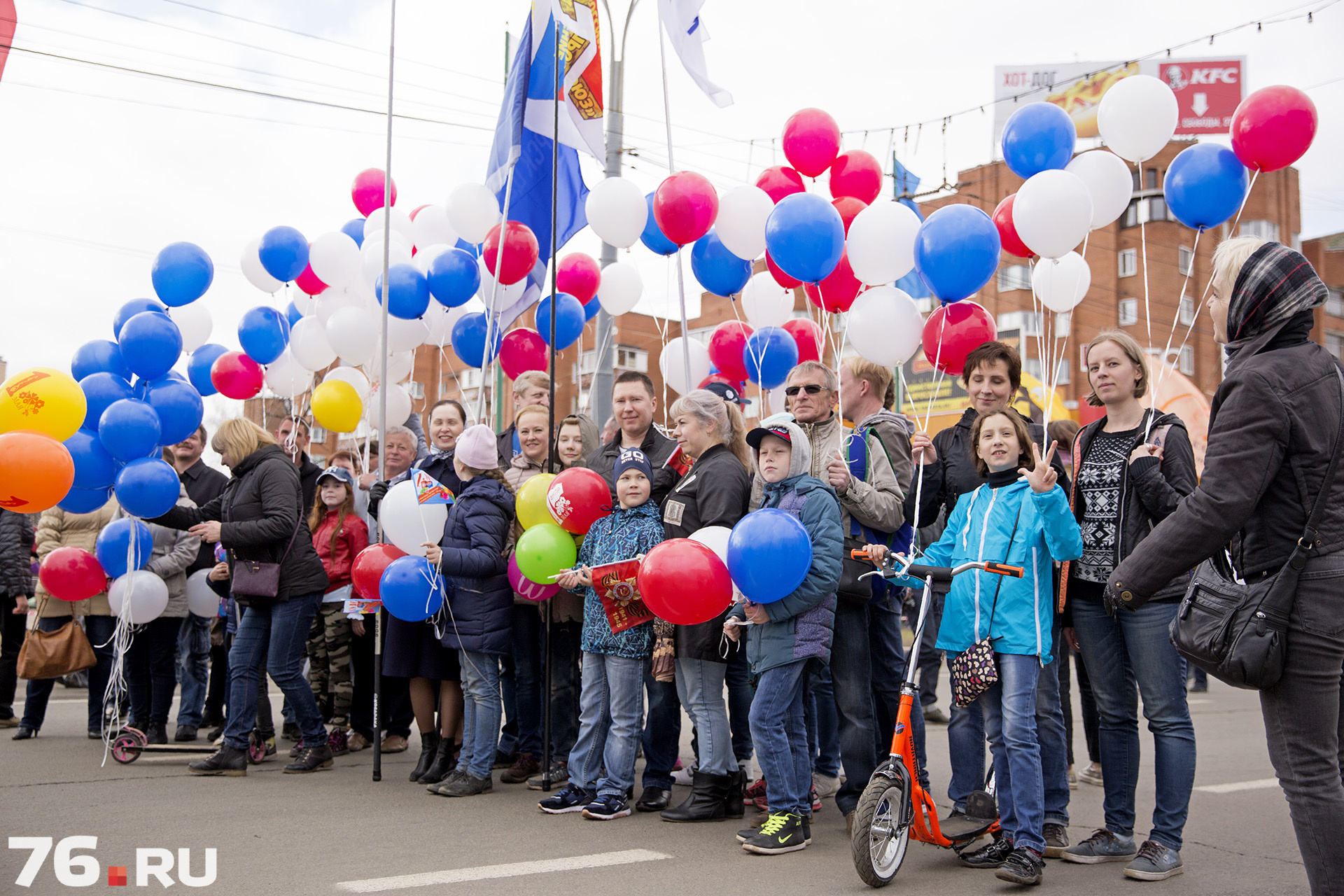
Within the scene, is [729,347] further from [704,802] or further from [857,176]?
[704,802]

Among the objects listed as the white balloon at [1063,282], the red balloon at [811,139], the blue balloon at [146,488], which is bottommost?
the blue balloon at [146,488]

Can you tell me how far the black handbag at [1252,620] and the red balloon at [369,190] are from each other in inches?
Answer: 276

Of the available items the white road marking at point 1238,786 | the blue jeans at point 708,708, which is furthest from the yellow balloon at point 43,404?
the white road marking at point 1238,786

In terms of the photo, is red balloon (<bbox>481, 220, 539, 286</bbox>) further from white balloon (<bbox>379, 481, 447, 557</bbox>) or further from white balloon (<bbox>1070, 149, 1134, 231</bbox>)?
white balloon (<bbox>1070, 149, 1134, 231</bbox>)

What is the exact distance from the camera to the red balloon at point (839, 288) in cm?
650

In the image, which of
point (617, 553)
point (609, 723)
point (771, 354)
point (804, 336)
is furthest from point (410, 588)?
point (804, 336)

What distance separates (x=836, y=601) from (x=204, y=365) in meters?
5.96

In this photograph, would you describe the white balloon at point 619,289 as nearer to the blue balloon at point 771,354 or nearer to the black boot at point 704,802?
the blue balloon at point 771,354

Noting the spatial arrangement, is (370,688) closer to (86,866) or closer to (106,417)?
(106,417)

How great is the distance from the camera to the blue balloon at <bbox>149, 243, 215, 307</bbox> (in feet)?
24.1

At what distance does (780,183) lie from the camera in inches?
288

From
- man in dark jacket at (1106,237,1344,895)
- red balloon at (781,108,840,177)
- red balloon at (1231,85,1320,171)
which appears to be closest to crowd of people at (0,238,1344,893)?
man in dark jacket at (1106,237,1344,895)

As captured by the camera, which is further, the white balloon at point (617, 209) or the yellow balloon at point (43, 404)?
the white balloon at point (617, 209)

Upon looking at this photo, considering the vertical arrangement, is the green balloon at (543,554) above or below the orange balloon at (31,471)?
below
